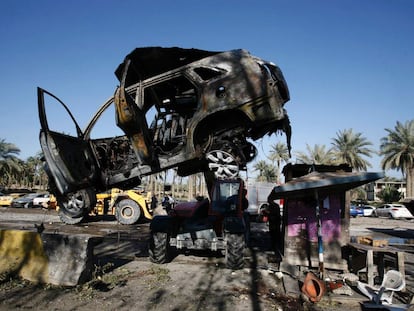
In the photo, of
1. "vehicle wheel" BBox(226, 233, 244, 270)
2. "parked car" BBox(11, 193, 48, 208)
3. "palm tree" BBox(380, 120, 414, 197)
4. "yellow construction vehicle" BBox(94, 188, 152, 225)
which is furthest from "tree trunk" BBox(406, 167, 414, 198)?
"parked car" BBox(11, 193, 48, 208)

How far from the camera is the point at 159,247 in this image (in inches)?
368

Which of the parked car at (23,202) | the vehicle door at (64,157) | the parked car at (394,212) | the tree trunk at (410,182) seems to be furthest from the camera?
the tree trunk at (410,182)

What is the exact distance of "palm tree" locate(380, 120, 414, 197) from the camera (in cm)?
3709

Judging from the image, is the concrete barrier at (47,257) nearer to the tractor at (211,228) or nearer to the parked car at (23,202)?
the tractor at (211,228)

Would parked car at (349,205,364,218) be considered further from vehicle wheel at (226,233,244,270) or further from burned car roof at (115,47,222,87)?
burned car roof at (115,47,222,87)

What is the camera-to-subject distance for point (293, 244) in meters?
9.12

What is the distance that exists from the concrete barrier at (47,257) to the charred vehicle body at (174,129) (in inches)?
33.6

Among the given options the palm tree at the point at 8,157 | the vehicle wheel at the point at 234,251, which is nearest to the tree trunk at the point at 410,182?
the vehicle wheel at the point at 234,251

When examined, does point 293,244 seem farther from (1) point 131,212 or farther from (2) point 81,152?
(1) point 131,212

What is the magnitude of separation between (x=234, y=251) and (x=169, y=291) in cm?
244

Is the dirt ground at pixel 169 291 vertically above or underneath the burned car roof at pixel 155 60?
underneath

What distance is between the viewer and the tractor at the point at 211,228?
883 cm

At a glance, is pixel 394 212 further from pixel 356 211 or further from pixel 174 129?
pixel 174 129

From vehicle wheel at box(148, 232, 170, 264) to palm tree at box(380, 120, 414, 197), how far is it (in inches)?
1391
